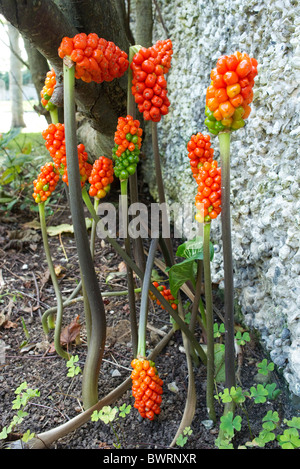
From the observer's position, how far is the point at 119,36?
1726 millimetres

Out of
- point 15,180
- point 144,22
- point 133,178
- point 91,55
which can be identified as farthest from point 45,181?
point 15,180

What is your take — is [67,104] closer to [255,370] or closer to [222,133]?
[222,133]

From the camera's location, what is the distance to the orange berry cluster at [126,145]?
4.08 feet

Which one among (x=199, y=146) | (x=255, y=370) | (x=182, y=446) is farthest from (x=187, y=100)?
(x=182, y=446)

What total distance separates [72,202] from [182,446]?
806 millimetres

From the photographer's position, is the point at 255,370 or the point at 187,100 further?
the point at 187,100

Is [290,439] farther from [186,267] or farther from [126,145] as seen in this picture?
[126,145]

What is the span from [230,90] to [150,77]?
12.2 inches

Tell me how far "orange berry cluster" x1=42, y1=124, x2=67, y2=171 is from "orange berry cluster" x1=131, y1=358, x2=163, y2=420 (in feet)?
2.19

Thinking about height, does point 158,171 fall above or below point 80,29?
below

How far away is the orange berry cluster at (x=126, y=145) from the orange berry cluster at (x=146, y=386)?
587mm

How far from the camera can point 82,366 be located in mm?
1615

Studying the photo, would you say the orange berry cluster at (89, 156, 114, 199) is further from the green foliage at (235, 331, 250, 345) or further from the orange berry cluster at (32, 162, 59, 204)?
the green foliage at (235, 331, 250, 345)
